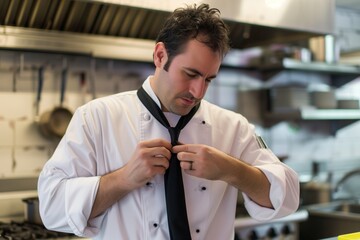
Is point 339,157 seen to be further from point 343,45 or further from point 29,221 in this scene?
point 29,221

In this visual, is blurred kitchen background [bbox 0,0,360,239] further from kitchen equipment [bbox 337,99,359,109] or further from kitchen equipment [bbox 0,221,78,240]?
kitchen equipment [bbox 0,221,78,240]

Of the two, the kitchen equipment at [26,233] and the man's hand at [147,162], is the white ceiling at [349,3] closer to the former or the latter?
the kitchen equipment at [26,233]

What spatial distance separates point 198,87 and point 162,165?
10.0 inches

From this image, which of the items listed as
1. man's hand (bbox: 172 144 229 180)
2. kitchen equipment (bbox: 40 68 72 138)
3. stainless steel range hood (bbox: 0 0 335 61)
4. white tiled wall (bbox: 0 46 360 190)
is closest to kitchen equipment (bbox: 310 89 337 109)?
white tiled wall (bbox: 0 46 360 190)

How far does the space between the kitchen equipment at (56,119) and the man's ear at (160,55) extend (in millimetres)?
1663

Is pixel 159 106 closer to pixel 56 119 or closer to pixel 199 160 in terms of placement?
pixel 199 160

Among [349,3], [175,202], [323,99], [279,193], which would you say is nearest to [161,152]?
[175,202]

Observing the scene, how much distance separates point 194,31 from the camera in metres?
1.51

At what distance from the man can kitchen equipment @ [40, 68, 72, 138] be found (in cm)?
147

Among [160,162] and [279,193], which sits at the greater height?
[160,162]

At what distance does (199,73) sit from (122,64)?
2.01 m

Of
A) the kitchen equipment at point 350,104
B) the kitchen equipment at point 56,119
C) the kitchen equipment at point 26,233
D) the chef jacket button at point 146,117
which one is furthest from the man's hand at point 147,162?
the kitchen equipment at point 350,104

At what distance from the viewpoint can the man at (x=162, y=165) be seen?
1.47m

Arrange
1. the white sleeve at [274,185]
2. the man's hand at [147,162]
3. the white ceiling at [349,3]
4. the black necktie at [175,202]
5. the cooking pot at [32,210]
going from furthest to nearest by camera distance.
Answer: the white ceiling at [349,3] < the cooking pot at [32,210] < the white sleeve at [274,185] < the black necktie at [175,202] < the man's hand at [147,162]
